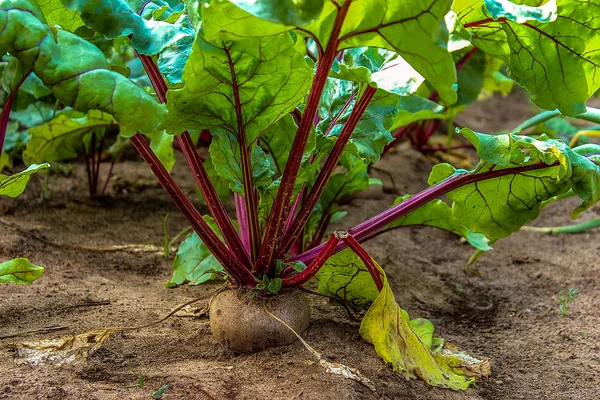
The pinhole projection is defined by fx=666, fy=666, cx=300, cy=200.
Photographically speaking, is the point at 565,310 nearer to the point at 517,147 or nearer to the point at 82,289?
the point at 517,147

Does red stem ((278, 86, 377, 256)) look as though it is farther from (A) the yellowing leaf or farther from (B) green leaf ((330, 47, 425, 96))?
(A) the yellowing leaf

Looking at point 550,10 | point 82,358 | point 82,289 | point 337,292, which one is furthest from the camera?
point 82,289

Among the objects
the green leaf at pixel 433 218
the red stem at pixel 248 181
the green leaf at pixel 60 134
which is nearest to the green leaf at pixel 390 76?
the red stem at pixel 248 181

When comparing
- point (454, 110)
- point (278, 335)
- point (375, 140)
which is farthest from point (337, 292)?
point (454, 110)

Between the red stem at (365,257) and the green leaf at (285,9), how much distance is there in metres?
0.52

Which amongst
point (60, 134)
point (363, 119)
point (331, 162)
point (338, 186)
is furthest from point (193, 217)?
point (60, 134)

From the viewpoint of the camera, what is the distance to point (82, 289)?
1.95 metres

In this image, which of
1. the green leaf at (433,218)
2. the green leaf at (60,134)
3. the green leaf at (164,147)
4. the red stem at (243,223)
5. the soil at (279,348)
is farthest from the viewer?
the green leaf at (60,134)

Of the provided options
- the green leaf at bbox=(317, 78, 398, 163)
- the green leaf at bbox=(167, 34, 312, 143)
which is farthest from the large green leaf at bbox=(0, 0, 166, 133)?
the green leaf at bbox=(317, 78, 398, 163)

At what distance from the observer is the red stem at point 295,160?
4.43 ft

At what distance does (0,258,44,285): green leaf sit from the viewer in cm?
157

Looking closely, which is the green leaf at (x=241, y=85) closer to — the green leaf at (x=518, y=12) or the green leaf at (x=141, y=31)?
the green leaf at (x=141, y=31)

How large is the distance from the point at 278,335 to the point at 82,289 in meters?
0.69

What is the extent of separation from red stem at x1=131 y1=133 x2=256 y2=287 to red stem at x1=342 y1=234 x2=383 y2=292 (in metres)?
0.26
